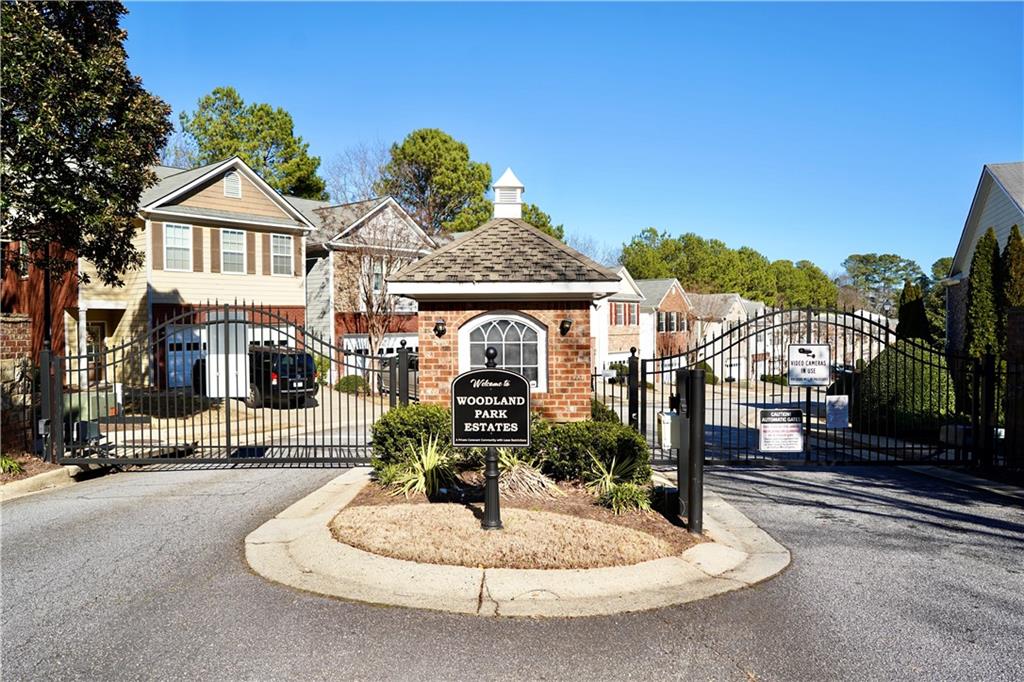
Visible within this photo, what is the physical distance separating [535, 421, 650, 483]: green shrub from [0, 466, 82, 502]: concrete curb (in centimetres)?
715

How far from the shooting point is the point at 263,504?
9492 millimetres

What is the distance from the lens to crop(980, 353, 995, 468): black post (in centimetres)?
1048

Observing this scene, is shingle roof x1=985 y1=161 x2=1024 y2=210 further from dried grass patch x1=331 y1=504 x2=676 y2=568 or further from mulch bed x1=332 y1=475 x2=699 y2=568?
dried grass patch x1=331 y1=504 x2=676 y2=568

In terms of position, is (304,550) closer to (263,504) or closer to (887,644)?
(263,504)

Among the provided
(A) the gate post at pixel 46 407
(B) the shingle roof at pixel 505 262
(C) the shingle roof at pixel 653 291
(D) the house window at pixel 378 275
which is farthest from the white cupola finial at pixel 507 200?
(C) the shingle roof at pixel 653 291

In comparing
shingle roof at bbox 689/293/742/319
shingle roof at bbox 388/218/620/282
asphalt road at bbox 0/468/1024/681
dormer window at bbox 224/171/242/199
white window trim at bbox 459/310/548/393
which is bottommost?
asphalt road at bbox 0/468/1024/681

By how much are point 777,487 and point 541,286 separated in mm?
4473

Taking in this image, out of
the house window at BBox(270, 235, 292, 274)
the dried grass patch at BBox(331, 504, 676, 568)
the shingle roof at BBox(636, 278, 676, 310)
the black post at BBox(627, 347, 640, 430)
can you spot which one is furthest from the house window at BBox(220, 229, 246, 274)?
the shingle roof at BBox(636, 278, 676, 310)

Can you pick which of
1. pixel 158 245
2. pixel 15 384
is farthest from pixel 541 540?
pixel 158 245

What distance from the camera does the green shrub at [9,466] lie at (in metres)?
10.6

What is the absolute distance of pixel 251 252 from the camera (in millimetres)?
27781

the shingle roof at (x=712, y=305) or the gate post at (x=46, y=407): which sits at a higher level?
the shingle roof at (x=712, y=305)

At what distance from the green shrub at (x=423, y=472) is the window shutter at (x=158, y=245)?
746 inches

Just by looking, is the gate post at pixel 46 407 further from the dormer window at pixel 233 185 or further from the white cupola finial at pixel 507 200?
the dormer window at pixel 233 185
